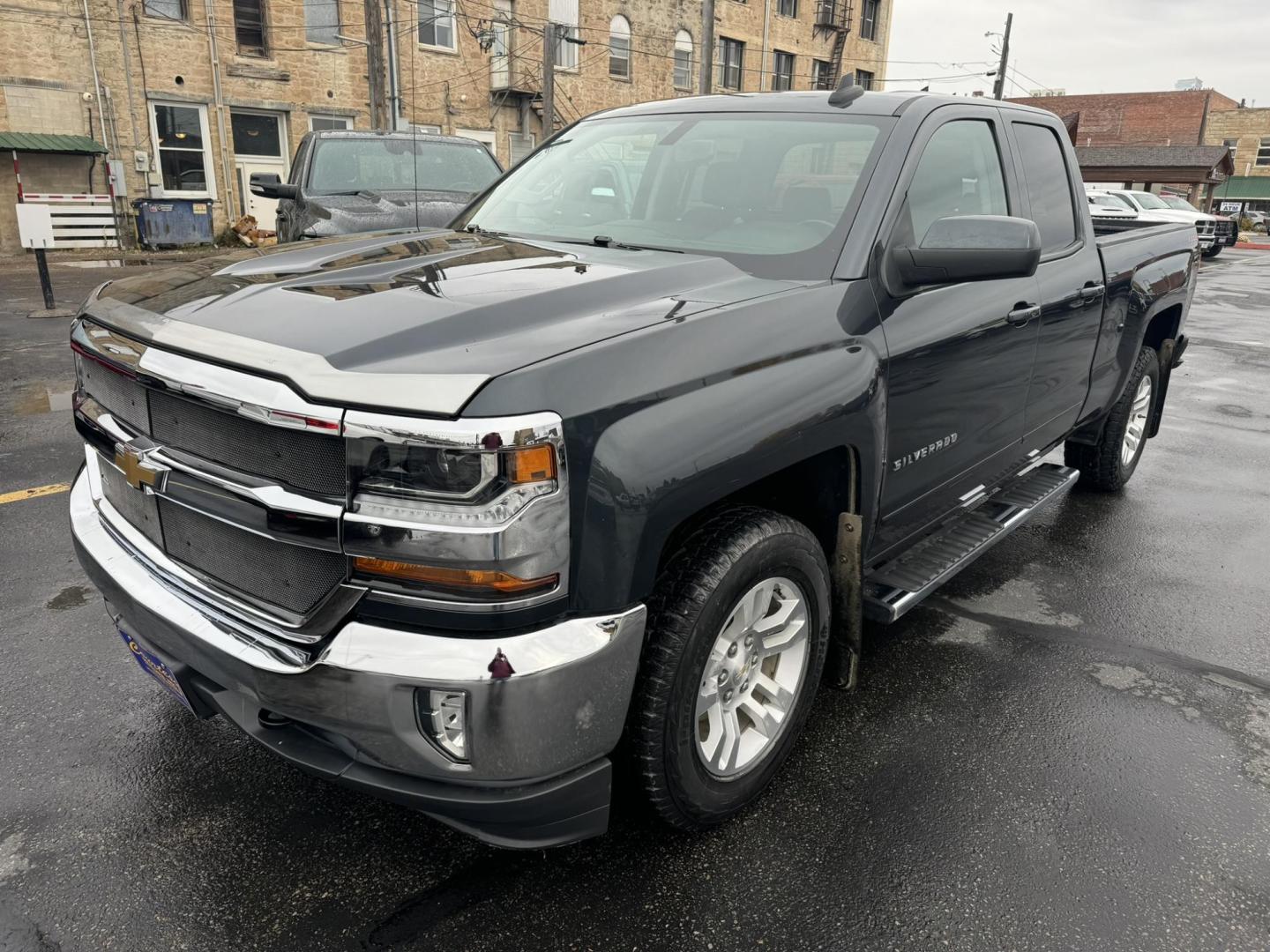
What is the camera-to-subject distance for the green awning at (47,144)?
1762cm

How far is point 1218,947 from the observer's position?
210cm

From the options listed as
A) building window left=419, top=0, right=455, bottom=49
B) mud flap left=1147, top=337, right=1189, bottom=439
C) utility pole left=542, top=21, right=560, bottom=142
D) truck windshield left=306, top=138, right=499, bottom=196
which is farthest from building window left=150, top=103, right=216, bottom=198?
mud flap left=1147, top=337, right=1189, bottom=439

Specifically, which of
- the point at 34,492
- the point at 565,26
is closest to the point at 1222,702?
the point at 34,492

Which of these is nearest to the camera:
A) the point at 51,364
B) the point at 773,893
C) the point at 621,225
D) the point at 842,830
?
the point at 773,893

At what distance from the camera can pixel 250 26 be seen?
20.3 m

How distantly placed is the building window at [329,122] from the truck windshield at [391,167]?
14.2 m

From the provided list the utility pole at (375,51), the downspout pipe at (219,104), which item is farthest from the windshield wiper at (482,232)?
the downspout pipe at (219,104)

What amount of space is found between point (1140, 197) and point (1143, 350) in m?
20.0

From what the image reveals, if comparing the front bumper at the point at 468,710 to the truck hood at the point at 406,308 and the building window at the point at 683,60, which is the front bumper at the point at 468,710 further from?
the building window at the point at 683,60

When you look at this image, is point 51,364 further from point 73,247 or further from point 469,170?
point 73,247

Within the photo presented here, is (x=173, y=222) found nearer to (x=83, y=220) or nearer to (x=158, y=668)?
(x=83, y=220)

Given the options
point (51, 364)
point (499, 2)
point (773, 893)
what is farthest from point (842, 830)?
point (499, 2)

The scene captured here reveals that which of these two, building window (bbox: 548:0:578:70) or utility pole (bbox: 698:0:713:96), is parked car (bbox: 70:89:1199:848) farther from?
building window (bbox: 548:0:578:70)

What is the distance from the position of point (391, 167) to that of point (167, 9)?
14014 millimetres
